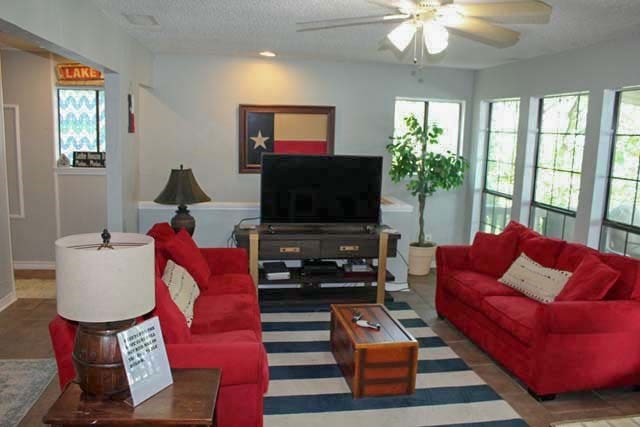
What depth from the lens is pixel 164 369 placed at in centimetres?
223

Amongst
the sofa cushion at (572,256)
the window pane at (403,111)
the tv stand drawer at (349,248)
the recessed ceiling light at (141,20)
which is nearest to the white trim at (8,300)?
the recessed ceiling light at (141,20)

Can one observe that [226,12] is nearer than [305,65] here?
Yes

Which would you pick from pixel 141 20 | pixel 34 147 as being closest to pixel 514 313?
pixel 141 20

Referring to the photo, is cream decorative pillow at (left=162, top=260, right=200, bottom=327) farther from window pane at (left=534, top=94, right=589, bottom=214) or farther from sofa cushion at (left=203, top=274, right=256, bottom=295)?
window pane at (left=534, top=94, right=589, bottom=214)

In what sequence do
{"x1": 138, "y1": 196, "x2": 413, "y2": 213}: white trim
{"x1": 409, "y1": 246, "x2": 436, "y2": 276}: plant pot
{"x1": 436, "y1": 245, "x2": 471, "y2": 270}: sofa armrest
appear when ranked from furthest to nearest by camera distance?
{"x1": 409, "y1": 246, "x2": 436, "y2": 276}: plant pot → {"x1": 138, "y1": 196, "x2": 413, "y2": 213}: white trim → {"x1": 436, "y1": 245, "x2": 471, "y2": 270}: sofa armrest

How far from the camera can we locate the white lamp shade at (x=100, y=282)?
192 cm

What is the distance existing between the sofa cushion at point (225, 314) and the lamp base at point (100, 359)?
3.85ft

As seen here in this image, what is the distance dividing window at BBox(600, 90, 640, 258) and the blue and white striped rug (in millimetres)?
1755

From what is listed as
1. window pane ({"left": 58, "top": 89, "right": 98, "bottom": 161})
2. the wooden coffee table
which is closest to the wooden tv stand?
the wooden coffee table

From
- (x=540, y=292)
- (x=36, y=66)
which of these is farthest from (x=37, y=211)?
(x=540, y=292)

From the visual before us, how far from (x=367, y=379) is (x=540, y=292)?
153 cm

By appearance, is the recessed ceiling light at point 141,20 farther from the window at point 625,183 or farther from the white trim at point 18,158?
the window at point 625,183

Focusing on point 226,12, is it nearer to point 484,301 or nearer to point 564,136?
point 484,301

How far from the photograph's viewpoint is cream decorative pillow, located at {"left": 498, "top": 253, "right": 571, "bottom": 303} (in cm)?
386
